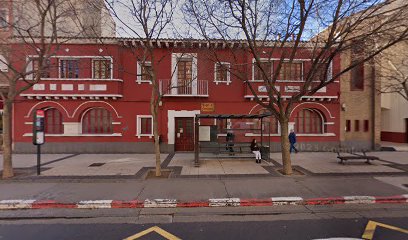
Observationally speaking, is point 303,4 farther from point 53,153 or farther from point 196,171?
point 53,153

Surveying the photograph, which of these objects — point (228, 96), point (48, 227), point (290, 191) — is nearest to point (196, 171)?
point (290, 191)

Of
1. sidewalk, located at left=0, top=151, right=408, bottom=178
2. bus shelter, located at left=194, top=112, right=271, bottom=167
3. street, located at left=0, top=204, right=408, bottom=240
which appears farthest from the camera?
bus shelter, located at left=194, top=112, right=271, bottom=167

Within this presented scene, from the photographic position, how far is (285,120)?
9070 millimetres

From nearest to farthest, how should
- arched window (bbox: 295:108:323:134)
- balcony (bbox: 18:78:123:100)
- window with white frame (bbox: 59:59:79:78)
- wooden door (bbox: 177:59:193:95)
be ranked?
balcony (bbox: 18:78:123:100), window with white frame (bbox: 59:59:79:78), wooden door (bbox: 177:59:193:95), arched window (bbox: 295:108:323:134)

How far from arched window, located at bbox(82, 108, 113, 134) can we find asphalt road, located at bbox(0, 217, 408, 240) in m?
10.4

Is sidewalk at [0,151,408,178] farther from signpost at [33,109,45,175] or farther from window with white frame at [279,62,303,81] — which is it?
window with white frame at [279,62,303,81]

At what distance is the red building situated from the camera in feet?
47.0

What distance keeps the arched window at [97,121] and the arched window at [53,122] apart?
4.98ft

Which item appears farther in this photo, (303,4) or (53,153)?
(53,153)

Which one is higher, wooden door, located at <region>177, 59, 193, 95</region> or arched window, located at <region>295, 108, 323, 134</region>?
wooden door, located at <region>177, 59, 193, 95</region>

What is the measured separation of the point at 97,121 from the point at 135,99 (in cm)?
286

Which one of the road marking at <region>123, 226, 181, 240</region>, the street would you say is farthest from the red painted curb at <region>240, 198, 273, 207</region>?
the road marking at <region>123, 226, 181, 240</region>

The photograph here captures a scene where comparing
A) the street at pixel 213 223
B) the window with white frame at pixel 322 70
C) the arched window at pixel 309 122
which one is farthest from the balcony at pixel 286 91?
the street at pixel 213 223

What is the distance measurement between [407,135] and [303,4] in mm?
17788
